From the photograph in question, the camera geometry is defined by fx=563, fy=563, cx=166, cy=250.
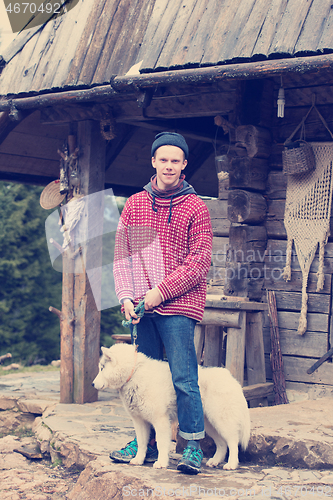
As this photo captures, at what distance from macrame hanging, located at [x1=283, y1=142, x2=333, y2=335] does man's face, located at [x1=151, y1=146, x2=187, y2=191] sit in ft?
7.46

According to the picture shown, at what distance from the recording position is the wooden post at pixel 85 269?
602cm

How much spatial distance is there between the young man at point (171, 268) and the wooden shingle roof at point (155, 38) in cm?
145

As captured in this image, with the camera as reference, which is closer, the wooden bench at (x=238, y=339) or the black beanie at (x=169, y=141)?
the black beanie at (x=169, y=141)

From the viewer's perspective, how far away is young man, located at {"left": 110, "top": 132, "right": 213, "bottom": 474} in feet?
11.4

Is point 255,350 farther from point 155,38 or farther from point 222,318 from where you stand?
point 155,38

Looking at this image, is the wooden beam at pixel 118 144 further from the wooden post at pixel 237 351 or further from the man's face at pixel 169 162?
the man's face at pixel 169 162

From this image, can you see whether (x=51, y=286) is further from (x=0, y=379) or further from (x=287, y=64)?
(x=287, y=64)

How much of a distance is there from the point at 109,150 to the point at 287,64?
3.95m

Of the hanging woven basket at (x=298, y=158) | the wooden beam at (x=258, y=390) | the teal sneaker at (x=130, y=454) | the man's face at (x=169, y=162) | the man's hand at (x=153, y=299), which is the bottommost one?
the teal sneaker at (x=130, y=454)

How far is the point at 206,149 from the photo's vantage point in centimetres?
879

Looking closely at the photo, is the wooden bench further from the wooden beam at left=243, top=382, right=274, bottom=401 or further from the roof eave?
the roof eave

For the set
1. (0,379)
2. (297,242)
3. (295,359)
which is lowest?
(0,379)

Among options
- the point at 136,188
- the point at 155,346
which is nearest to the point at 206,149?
the point at 136,188

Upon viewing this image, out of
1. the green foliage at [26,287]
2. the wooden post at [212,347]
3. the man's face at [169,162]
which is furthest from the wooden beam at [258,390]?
the green foliage at [26,287]
